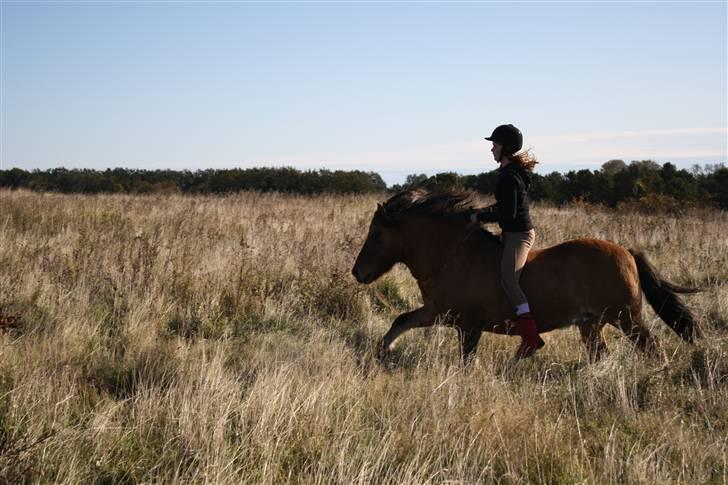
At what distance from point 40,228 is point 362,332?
7341 millimetres

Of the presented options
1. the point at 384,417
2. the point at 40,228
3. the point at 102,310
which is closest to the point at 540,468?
the point at 384,417

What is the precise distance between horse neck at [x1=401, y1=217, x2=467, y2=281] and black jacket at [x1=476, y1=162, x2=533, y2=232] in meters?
0.40

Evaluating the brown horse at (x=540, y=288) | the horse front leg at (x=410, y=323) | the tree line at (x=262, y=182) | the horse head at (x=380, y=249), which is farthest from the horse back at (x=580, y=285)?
the tree line at (x=262, y=182)

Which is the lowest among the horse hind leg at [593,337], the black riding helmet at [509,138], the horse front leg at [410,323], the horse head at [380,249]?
the horse hind leg at [593,337]

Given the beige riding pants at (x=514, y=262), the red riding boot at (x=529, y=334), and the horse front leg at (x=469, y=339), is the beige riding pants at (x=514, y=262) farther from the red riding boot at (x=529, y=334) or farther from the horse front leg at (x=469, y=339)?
the horse front leg at (x=469, y=339)

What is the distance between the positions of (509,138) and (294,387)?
9.73 ft

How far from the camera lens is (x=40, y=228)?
1147cm

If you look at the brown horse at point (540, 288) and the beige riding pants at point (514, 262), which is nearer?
the beige riding pants at point (514, 262)

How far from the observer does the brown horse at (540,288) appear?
19.6 ft

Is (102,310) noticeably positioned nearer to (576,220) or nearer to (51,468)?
(51,468)

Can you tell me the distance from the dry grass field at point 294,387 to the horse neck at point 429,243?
0.79 meters

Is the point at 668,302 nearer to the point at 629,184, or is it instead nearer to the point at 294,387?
the point at 294,387

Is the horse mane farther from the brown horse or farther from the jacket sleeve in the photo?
the jacket sleeve

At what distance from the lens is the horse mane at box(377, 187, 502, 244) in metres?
6.41
